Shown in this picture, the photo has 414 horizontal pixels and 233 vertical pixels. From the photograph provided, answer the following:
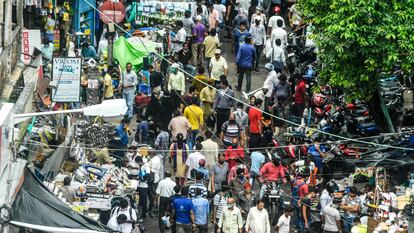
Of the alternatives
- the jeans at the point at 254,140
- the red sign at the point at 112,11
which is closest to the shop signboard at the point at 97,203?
the jeans at the point at 254,140

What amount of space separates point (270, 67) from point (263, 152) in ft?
12.1

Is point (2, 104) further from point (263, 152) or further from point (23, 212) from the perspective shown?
point (263, 152)

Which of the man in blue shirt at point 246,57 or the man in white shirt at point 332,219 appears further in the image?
the man in blue shirt at point 246,57

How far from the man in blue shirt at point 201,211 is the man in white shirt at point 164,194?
0.73m

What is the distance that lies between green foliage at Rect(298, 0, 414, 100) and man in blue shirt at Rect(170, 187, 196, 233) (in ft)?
17.7

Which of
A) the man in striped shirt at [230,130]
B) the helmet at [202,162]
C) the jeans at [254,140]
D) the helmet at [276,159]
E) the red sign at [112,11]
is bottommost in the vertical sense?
the helmet at [202,162]

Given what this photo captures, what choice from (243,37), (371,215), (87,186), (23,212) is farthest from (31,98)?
(243,37)

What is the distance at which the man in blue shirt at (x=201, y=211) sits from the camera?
107 feet

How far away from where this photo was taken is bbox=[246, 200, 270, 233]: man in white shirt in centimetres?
3222

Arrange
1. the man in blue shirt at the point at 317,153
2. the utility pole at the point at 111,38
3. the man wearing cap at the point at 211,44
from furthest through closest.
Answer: the man wearing cap at the point at 211,44 < the utility pole at the point at 111,38 < the man in blue shirt at the point at 317,153

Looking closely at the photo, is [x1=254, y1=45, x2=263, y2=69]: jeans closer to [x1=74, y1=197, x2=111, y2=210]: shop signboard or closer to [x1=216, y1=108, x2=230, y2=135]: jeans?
[x1=216, y1=108, x2=230, y2=135]: jeans

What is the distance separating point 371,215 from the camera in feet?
108

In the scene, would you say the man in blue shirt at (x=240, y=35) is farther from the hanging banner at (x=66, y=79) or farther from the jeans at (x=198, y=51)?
the hanging banner at (x=66, y=79)

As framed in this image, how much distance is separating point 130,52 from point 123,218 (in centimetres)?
987
